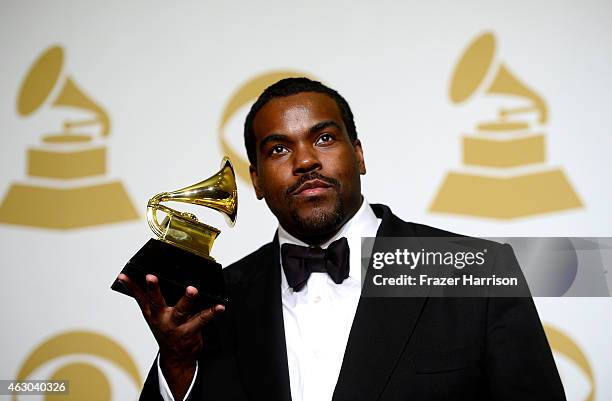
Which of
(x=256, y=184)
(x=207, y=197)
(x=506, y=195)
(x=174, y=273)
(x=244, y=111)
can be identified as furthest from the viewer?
(x=244, y=111)

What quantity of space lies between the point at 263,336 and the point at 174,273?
0.31m

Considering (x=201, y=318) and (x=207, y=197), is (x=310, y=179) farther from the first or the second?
(x=201, y=318)

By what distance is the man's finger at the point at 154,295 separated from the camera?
5.81 ft

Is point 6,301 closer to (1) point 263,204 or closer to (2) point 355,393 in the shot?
(1) point 263,204

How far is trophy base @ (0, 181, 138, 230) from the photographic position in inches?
121

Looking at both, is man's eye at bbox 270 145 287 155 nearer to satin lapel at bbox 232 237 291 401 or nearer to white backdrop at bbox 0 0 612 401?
satin lapel at bbox 232 237 291 401

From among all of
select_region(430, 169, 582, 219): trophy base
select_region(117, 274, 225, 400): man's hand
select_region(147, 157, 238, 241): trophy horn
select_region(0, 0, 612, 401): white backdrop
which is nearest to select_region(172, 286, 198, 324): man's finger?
select_region(117, 274, 225, 400): man's hand

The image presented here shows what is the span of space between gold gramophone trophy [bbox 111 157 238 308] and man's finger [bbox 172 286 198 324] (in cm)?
6

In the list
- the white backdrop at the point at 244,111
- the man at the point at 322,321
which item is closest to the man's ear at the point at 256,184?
the man at the point at 322,321

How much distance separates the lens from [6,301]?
10.1ft

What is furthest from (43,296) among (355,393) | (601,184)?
(601,184)

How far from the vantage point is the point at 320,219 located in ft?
6.81

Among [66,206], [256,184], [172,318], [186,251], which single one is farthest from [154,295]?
[66,206]

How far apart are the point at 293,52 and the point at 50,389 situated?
175cm
